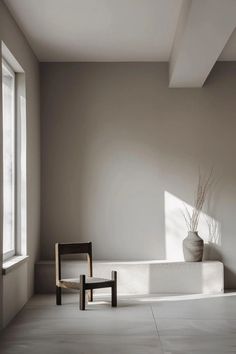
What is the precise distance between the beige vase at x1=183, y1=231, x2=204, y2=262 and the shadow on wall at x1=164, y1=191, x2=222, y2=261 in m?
0.30

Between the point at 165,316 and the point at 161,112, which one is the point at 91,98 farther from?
the point at 165,316

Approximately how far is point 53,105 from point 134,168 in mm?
1398

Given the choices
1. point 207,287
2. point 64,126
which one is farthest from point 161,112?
point 207,287

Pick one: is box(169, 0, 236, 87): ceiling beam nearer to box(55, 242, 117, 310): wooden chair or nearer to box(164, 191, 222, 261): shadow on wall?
box(164, 191, 222, 261): shadow on wall

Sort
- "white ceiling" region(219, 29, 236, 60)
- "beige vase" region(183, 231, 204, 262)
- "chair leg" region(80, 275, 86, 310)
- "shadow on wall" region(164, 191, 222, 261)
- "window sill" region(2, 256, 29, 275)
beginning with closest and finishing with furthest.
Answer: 1. "window sill" region(2, 256, 29, 275)
2. "chair leg" region(80, 275, 86, 310)
3. "white ceiling" region(219, 29, 236, 60)
4. "beige vase" region(183, 231, 204, 262)
5. "shadow on wall" region(164, 191, 222, 261)

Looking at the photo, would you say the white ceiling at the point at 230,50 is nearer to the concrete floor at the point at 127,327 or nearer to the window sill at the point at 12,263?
the concrete floor at the point at 127,327

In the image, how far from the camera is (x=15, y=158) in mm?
6770

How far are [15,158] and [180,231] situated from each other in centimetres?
249

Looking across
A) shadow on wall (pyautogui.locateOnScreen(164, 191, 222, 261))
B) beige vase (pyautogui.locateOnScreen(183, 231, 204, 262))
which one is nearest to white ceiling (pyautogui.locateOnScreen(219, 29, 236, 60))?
shadow on wall (pyautogui.locateOnScreen(164, 191, 222, 261))

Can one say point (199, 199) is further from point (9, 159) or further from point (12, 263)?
point (12, 263)

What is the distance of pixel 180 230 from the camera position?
7.85m

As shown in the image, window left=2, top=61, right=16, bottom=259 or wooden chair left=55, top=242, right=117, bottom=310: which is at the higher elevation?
window left=2, top=61, right=16, bottom=259

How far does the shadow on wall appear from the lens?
7816 millimetres

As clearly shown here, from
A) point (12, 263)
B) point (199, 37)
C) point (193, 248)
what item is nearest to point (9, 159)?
point (12, 263)
